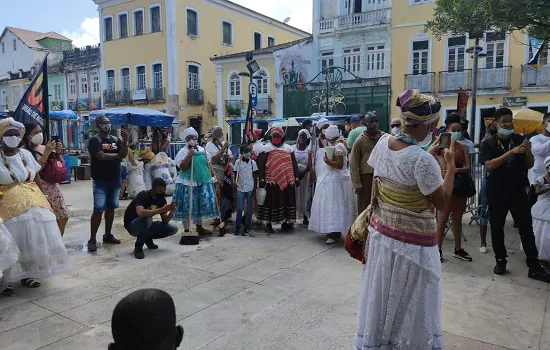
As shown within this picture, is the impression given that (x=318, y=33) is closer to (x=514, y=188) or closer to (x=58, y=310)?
(x=514, y=188)

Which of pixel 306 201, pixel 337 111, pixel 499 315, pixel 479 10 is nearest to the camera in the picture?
pixel 499 315

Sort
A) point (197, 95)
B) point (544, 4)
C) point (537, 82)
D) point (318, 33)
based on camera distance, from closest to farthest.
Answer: point (544, 4)
point (537, 82)
point (318, 33)
point (197, 95)

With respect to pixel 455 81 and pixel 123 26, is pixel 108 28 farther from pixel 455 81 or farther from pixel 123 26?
pixel 455 81

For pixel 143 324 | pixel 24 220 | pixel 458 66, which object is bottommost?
pixel 24 220

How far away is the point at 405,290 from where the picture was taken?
8.96ft

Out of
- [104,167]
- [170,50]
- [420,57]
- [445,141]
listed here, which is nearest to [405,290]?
[445,141]

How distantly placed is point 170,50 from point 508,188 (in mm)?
25840

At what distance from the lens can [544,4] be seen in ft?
19.2

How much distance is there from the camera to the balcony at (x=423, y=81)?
67.7 ft

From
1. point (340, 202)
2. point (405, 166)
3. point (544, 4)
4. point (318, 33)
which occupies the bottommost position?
point (340, 202)

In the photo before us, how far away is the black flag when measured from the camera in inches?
219

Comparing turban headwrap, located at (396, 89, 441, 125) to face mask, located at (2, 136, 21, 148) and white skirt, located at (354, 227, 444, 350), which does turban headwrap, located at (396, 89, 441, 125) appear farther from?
face mask, located at (2, 136, 21, 148)

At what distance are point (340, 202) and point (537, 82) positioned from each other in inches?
641

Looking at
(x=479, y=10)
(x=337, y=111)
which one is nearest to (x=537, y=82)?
(x=337, y=111)
